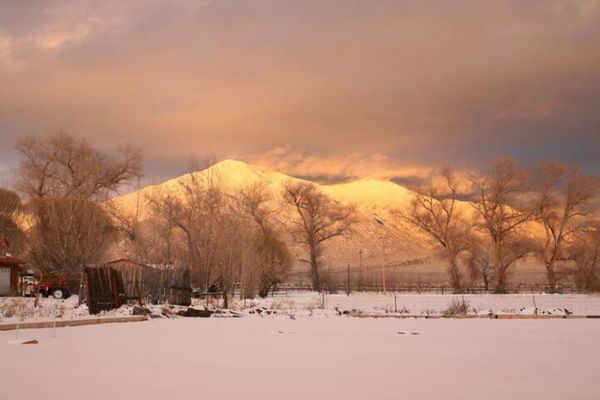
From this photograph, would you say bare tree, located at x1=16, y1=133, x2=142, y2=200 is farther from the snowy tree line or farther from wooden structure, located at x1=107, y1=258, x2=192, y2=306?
wooden structure, located at x1=107, y1=258, x2=192, y2=306

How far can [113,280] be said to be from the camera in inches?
953

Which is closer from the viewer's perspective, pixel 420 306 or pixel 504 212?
pixel 420 306

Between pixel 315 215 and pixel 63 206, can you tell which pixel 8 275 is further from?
pixel 315 215

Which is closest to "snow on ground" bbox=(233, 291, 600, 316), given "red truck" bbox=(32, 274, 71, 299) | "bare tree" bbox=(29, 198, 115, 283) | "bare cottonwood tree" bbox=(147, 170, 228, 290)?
"bare cottonwood tree" bbox=(147, 170, 228, 290)

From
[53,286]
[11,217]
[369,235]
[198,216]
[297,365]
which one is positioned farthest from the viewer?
[369,235]

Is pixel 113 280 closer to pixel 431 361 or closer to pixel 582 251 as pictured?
pixel 431 361

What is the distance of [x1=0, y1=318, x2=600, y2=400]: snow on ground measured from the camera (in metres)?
6.91

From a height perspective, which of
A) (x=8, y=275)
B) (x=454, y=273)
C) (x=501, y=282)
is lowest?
(x=501, y=282)

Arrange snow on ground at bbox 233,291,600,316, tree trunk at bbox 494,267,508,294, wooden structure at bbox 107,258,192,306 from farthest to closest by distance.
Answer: tree trunk at bbox 494,267,508,294
wooden structure at bbox 107,258,192,306
snow on ground at bbox 233,291,600,316

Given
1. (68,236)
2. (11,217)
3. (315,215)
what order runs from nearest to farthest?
(68,236) → (11,217) → (315,215)

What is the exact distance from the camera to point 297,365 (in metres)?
9.36

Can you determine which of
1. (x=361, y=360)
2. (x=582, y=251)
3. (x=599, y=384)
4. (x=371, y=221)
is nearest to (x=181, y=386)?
(x=361, y=360)

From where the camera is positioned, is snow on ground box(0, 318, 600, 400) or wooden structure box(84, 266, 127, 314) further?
wooden structure box(84, 266, 127, 314)

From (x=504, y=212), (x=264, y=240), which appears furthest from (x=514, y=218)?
(x=264, y=240)
